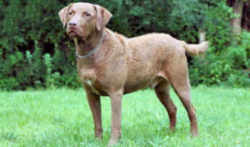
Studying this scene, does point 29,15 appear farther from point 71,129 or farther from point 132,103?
point 71,129

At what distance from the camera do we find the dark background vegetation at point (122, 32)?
1280cm

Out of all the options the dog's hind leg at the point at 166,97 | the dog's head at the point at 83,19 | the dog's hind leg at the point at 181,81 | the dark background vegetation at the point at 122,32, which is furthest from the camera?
the dark background vegetation at the point at 122,32

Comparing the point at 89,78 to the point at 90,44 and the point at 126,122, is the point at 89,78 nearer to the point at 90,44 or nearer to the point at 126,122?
the point at 90,44

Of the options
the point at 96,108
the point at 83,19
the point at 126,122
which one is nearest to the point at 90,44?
the point at 83,19

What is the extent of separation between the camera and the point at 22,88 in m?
13.1

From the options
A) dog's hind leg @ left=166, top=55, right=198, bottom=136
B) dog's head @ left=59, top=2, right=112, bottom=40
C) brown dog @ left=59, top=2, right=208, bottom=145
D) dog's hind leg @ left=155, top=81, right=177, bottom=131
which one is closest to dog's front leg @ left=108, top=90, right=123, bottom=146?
brown dog @ left=59, top=2, right=208, bottom=145

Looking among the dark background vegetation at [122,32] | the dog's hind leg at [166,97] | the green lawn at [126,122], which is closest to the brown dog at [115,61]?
the dog's hind leg at [166,97]

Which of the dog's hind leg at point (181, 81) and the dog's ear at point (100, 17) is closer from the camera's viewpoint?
the dog's ear at point (100, 17)

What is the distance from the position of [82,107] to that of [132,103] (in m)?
1.20

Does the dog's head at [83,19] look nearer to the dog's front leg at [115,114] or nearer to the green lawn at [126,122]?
the dog's front leg at [115,114]

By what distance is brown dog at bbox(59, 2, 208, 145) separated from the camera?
16.5 feet

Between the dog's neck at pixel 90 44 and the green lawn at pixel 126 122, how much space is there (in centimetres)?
117

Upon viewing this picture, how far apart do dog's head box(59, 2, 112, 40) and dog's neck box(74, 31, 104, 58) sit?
→ 0.09m

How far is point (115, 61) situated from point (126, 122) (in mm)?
2002
